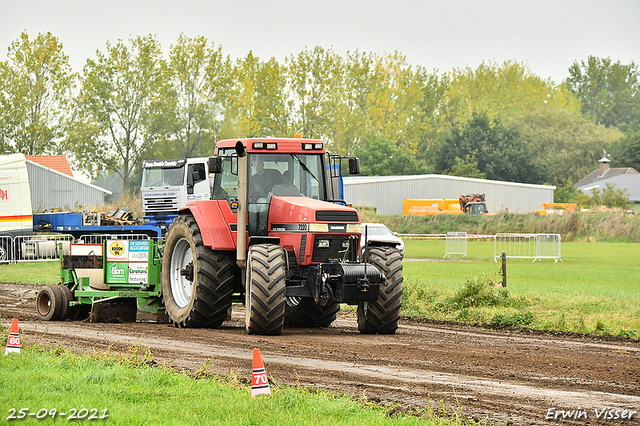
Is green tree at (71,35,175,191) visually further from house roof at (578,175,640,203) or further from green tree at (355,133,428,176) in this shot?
house roof at (578,175,640,203)

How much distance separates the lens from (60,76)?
150ft

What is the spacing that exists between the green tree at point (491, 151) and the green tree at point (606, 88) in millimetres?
57908

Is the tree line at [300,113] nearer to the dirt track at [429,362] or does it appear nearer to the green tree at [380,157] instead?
the green tree at [380,157]

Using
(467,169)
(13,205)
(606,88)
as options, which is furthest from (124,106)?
(606,88)

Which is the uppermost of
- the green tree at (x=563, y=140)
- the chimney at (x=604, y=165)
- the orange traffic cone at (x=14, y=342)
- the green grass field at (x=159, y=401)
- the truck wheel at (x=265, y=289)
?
the green tree at (x=563, y=140)

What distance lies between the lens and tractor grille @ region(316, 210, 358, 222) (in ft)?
38.3

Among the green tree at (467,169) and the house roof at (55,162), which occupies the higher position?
the green tree at (467,169)

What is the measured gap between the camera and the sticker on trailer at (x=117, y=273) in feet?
46.3

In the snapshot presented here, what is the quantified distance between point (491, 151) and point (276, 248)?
69218 mm

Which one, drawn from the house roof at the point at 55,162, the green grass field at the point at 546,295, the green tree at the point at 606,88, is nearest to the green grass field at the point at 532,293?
the green grass field at the point at 546,295

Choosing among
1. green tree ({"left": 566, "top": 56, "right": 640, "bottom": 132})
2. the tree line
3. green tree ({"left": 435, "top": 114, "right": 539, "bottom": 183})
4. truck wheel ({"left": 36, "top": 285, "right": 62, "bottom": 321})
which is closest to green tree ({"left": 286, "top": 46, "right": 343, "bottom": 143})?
the tree line

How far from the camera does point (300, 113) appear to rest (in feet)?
196

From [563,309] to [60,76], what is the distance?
37.2 meters

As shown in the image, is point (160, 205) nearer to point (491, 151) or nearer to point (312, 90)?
point (312, 90)
